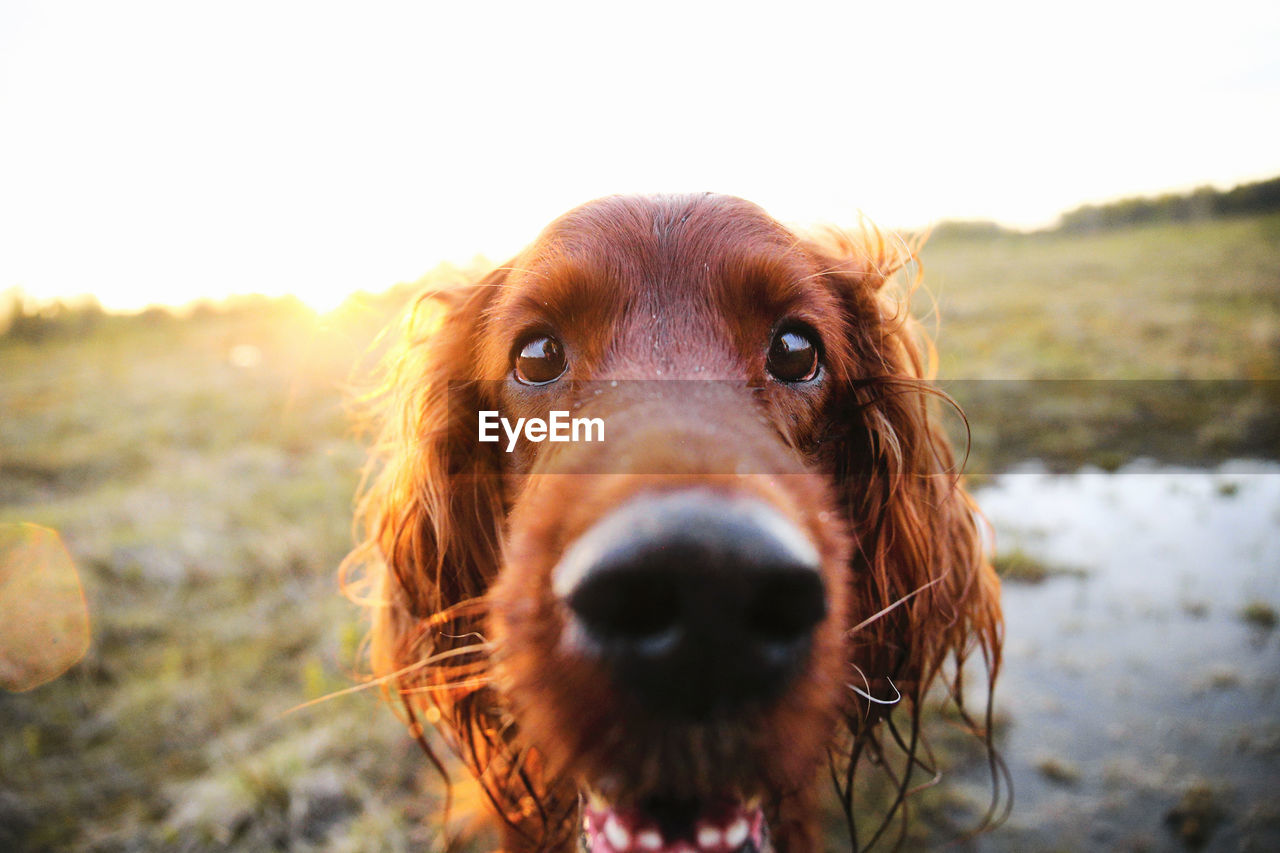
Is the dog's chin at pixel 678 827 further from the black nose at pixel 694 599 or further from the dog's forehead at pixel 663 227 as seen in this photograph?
the dog's forehead at pixel 663 227

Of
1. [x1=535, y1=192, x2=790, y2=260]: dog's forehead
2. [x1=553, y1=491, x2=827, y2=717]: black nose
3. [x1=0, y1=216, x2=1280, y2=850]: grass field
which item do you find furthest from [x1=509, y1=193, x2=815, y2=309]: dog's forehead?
[x1=0, y1=216, x2=1280, y2=850]: grass field

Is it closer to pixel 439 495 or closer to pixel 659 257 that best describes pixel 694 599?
pixel 659 257

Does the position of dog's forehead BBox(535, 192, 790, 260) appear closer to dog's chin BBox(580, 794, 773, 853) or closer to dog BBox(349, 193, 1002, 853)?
dog BBox(349, 193, 1002, 853)

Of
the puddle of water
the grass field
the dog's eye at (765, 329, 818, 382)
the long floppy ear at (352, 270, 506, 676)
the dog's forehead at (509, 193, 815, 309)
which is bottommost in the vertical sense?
the puddle of water

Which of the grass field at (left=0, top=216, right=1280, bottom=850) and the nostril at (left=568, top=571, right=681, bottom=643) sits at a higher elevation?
the nostril at (left=568, top=571, right=681, bottom=643)

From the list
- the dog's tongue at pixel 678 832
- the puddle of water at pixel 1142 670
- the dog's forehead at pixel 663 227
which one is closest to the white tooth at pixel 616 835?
the dog's tongue at pixel 678 832

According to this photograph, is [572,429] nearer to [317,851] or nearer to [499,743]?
[499,743]
